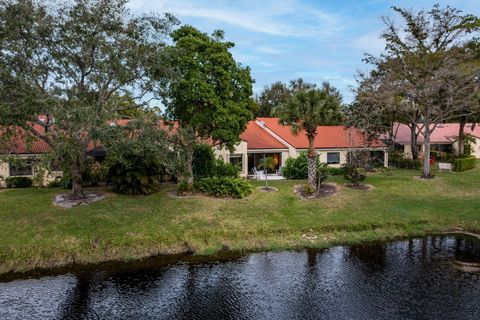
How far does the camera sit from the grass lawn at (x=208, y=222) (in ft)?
64.6

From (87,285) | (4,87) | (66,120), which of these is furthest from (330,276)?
(4,87)

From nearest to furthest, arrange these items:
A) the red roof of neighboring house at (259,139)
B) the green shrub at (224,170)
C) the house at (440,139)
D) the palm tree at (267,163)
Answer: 1. the green shrub at (224,170)
2. the palm tree at (267,163)
3. the red roof of neighboring house at (259,139)
4. the house at (440,139)

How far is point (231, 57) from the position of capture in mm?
27078

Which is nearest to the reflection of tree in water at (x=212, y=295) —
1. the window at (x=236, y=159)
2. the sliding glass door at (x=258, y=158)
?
the window at (x=236, y=159)

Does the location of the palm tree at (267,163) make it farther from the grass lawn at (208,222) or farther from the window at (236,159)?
the grass lawn at (208,222)

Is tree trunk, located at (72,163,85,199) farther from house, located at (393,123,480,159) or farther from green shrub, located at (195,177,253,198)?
house, located at (393,123,480,159)

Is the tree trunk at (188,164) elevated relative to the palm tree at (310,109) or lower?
lower

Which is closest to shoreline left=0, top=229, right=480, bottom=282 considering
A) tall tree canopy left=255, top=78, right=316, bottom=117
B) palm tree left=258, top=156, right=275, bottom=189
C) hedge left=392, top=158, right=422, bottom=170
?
palm tree left=258, top=156, right=275, bottom=189

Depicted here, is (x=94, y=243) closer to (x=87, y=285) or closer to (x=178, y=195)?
(x=87, y=285)

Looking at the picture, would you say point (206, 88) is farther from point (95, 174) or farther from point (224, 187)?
point (95, 174)

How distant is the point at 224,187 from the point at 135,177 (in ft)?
20.4

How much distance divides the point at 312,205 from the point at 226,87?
33.3 feet

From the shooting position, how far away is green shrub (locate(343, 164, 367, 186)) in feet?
98.2

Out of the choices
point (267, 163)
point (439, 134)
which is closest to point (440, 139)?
point (439, 134)
